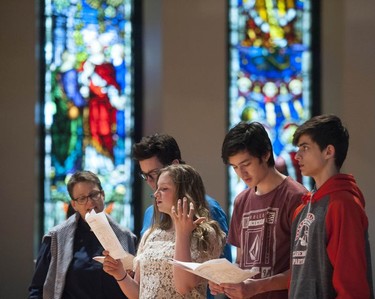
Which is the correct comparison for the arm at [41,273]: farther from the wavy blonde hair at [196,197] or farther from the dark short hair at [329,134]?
the dark short hair at [329,134]

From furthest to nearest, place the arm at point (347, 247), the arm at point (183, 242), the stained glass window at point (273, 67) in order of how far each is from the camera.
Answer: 1. the stained glass window at point (273, 67)
2. the arm at point (183, 242)
3. the arm at point (347, 247)

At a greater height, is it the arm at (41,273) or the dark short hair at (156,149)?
the dark short hair at (156,149)

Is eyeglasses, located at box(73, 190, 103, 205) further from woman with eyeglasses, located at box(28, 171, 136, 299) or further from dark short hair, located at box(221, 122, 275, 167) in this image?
dark short hair, located at box(221, 122, 275, 167)

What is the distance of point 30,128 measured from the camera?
6387 mm

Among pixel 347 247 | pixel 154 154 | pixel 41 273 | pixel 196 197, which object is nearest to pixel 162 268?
pixel 196 197

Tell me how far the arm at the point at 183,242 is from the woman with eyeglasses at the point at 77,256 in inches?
41.7

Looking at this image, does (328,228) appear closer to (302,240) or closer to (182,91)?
(302,240)

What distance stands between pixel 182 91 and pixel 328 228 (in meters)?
3.89

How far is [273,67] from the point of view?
7324mm

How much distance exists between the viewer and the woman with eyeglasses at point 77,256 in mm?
4195

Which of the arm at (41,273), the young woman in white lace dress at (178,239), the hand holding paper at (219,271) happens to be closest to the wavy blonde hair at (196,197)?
the young woman in white lace dress at (178,239)

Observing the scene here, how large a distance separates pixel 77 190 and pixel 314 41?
3738mm

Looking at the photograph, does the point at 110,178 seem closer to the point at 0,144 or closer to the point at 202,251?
the point at 0,144

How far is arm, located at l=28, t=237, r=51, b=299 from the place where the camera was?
434 centimetres
